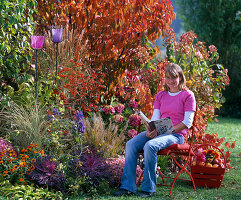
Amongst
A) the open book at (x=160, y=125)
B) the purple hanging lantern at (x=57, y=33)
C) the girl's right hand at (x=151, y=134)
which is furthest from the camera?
the purple hanging lantern at (x=57, y=33)

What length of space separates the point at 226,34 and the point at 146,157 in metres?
11.9

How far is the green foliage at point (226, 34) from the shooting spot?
14297 millimetres

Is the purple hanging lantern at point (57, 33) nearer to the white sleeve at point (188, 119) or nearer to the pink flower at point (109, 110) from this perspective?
the pink flower at point (109, 110)

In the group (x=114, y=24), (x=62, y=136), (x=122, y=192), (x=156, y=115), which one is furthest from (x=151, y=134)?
(x=114, y=24)

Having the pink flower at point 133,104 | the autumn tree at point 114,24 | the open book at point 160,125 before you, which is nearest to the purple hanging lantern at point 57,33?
the autumn tree at point 114,24

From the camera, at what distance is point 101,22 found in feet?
18.7

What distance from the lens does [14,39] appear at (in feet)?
16.8

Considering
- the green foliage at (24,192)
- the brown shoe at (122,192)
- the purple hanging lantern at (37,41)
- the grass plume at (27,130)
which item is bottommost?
the brown shoe at (122,192)

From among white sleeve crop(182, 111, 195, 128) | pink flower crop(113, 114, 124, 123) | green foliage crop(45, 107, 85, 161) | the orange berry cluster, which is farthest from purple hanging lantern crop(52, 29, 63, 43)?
white sleeve crop(182, 111, 195, 128)

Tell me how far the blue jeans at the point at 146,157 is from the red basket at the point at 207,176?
1.69ft

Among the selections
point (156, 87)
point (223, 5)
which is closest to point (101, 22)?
point (156, 87)

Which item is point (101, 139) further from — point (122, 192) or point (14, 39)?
point (14, 39)

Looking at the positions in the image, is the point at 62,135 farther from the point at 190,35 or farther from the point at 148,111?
the point at 190,35

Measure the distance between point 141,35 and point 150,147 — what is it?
241 centimetres
